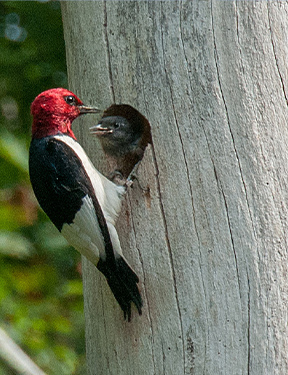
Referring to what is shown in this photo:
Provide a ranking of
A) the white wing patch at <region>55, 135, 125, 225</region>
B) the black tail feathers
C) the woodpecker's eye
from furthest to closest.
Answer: the woodpecker's eye → the white wing patch at <region>55, 135, 125, 225</region> → the black tail feathers

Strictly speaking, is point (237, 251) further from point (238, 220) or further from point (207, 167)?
point (207, 167)

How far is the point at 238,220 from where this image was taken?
2.67 m

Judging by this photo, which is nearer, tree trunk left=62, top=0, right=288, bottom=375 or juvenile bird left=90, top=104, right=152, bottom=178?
tree trunk left=62, top=0, right=288, bottom=375

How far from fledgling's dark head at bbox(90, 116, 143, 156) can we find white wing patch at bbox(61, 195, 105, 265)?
400 mm

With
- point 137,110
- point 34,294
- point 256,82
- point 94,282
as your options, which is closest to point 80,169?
point 137,110

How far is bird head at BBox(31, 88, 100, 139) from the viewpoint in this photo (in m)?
3.40

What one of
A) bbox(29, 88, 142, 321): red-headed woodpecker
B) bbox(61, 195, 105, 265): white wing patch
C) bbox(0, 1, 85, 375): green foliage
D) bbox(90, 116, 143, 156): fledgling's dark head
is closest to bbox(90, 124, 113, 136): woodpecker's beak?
bbox(90, 116, 143, 156): fledgling's dark head

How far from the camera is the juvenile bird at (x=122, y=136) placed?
3.23m

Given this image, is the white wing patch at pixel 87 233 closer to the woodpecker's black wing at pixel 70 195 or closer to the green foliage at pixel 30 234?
the woodpecker's black wing at pixel 70 195

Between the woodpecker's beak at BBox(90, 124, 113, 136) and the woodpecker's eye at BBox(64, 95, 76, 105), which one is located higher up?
the woodpecker's eye at BBox(64, 95, 76, 105)

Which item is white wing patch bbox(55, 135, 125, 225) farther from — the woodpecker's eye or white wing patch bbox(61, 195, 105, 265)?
the woodpecker's eye

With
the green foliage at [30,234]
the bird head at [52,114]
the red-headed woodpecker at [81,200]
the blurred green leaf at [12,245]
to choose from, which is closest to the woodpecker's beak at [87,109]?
the red-headed woodpecker at [81,200]

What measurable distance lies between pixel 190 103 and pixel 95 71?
63 cm

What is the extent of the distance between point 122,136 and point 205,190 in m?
0.94
